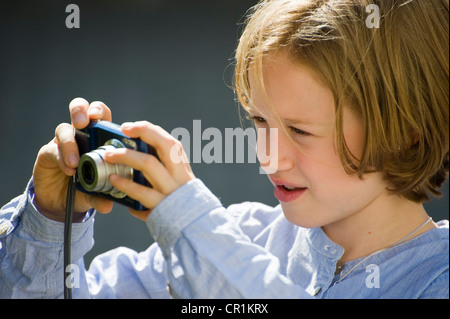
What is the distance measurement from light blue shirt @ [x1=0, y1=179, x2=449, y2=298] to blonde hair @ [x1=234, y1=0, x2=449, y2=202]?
122 millimetres

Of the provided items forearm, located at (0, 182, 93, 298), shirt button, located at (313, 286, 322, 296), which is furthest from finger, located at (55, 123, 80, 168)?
shirt button, located at (313, 286, 322, 296)

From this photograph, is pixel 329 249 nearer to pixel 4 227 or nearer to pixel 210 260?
pixel 210 260

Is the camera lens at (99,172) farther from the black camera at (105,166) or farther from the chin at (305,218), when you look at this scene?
the chin at (305,218)

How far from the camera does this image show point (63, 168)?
78 cm

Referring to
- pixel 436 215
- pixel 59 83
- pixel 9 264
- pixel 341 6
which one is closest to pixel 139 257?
pixel 9 264

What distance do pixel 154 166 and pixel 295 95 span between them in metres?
0.22

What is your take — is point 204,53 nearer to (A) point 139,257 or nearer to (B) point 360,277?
(A) point 139,257

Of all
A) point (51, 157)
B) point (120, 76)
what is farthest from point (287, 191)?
point (120, 76)

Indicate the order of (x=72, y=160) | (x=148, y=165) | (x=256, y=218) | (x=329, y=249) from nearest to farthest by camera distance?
(x=148, y=165), (x=72, y=160), (x=329, y=249), (x=256, y=218)

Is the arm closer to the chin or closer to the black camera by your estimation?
the black camera

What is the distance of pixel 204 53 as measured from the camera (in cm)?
223

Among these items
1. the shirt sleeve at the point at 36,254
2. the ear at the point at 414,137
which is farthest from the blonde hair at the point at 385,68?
the shirt sleeve at the point at 36,254

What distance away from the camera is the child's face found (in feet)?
2.59

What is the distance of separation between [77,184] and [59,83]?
56.6 inches
